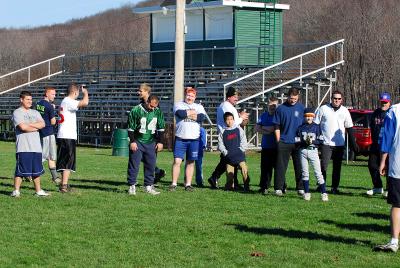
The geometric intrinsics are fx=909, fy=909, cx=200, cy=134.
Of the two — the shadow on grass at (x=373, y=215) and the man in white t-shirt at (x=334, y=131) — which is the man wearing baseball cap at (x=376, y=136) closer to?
the man in white t-shirt at (x=334, y=131)

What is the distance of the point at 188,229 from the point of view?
11516 mm

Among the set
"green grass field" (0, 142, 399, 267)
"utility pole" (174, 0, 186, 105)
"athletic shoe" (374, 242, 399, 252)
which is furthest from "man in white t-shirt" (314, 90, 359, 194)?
"utility pole" (174, 0, 186, 105)

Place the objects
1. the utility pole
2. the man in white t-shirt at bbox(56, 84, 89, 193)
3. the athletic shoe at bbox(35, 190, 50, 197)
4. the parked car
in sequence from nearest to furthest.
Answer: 1. the athletic shoe at bbox(35, 190, 50, 197)
2. the man in white t-shirt at bbox(56, 84, 89, 193)
3. the utility pole
4. the parked car

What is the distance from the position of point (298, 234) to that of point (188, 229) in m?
1.39

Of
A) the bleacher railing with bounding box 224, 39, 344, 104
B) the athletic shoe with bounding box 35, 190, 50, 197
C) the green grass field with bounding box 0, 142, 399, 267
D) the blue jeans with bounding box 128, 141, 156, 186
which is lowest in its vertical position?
the green grass field with bounding box 0, 142, 399, 267

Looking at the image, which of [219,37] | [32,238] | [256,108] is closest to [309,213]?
[32,238]

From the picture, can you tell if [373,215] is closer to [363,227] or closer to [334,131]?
[363,227]

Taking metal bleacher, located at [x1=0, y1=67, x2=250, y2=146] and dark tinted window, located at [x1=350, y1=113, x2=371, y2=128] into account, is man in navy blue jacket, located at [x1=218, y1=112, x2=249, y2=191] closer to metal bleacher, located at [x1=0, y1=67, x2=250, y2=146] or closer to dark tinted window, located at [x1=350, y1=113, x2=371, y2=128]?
dark tinted window, located at [x1=350, y1=113, x2=371, y2=128]

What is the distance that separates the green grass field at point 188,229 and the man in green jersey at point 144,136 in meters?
0.37

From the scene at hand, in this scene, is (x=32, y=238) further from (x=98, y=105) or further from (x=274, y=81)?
(x=98, y=105)

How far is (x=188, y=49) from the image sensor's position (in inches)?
1719

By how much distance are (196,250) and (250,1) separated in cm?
3588

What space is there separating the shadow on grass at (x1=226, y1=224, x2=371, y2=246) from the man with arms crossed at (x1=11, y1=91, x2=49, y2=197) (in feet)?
13.4

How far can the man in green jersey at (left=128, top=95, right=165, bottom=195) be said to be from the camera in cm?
1527
